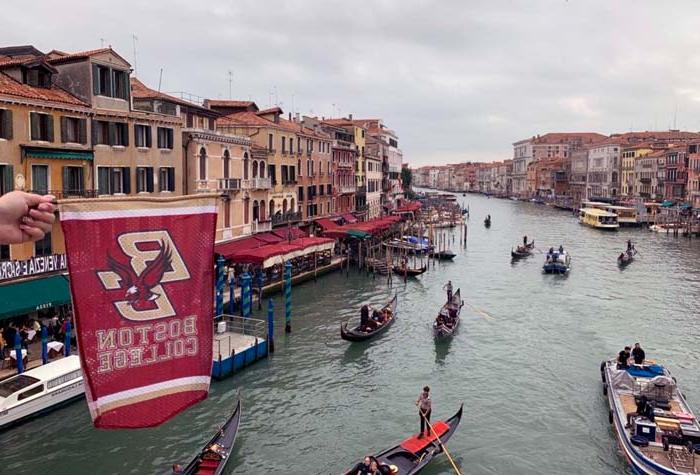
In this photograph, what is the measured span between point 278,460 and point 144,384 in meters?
9.77

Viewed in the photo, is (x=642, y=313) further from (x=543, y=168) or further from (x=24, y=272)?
(x=543, y=168)

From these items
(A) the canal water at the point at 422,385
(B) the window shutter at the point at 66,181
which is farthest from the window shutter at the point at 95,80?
(A) the canal water at the point at 422,385

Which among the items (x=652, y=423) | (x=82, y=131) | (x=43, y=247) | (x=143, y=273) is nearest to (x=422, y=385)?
(x=652, y=423)

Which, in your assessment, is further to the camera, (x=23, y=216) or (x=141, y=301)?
(x=141, y=301)

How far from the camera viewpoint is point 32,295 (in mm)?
18594

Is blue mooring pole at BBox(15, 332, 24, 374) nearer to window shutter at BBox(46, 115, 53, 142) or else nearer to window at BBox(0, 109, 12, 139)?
window at BBox(0, 109, 12, 139)

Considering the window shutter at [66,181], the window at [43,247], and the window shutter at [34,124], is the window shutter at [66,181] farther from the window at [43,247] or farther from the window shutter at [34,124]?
the window at [43,247]

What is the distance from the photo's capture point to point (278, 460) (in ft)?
45.8

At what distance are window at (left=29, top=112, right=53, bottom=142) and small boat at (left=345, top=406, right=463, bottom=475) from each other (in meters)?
15.0

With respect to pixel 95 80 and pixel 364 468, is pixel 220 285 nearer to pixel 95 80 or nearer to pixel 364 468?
pixel 95 80

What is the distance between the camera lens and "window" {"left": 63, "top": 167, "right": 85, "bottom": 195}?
846 inches

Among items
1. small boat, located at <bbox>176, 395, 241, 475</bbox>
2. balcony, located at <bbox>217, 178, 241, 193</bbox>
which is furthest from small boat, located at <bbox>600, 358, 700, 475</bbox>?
balcony, located at <bbox>217, 178, 241, 193</bbox>

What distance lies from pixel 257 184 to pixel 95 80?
13554 millimetres

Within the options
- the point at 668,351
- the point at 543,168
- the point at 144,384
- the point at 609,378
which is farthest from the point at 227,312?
the point at 543,168
